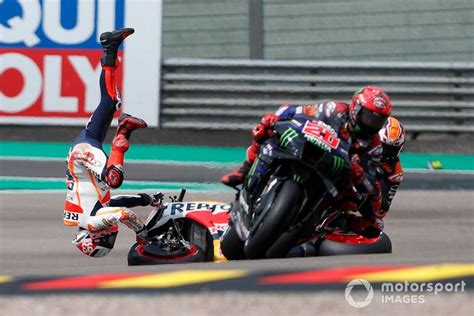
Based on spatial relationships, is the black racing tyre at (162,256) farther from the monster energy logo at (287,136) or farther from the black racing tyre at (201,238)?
the monster energy logo at (287,136)

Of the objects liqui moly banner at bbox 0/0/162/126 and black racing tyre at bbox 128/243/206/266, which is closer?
black racing tyre at bbox 128/243/206/266

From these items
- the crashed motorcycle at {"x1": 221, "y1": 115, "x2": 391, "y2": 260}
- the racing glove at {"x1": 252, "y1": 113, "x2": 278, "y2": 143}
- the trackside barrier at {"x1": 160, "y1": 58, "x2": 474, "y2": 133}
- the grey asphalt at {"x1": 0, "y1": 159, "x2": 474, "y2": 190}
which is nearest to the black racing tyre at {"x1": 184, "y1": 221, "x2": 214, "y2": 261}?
the crashed motorcycle at {"x1": 221, "y1": 115, "x2": 391, "y2": 260}

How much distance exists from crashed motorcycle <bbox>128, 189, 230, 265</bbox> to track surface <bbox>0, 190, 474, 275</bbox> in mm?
478

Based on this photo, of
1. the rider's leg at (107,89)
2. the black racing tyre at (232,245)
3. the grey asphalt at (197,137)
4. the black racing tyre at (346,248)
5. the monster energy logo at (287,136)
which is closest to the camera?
the monster energy logo at (287,136)

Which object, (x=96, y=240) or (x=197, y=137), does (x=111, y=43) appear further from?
(x=197, y=137)

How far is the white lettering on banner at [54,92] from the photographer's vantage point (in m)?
14.5

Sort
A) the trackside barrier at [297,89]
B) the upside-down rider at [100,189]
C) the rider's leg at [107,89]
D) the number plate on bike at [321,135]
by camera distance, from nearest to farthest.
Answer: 1. the number plate on bike at [321,135]
2. the upside-down rider at [100,189]
3. the rider's leg at [107,89]
4. the trackside barrier at [297,89]

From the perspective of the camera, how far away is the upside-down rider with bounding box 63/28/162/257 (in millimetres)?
7980

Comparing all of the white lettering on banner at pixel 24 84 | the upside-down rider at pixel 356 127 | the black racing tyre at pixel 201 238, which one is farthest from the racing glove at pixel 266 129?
the white lettering on banner at pixel 24 84

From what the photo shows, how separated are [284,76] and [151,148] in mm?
2278

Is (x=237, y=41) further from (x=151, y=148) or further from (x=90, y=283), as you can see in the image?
(x=90, y=283)

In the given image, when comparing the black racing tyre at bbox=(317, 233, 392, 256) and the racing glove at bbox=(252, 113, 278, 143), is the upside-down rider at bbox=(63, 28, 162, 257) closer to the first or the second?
the racing glove at bbox=(252, 113, 278, 143)

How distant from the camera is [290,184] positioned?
691cm

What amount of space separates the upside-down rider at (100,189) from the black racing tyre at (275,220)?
144 cm
